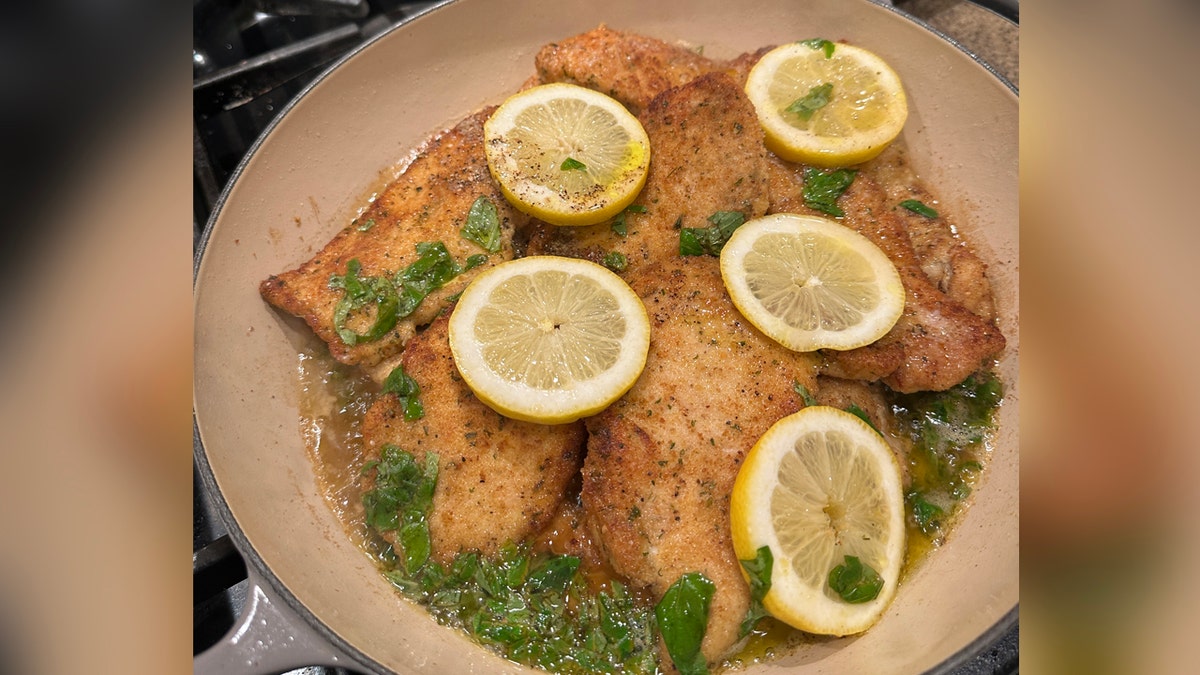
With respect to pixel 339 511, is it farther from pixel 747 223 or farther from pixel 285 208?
pixel 747 223

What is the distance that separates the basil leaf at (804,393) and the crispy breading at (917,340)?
136mm

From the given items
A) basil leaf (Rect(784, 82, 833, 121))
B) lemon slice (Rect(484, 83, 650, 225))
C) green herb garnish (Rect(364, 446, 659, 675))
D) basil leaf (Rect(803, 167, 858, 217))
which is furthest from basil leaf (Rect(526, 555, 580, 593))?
basil leaf (Rect(784, 82, 833, 121))

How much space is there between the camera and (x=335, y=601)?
2.10m

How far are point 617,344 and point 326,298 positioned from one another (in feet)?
3.72

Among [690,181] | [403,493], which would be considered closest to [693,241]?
[690,181]

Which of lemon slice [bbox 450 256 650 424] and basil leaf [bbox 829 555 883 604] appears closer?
basil leaf [bbox 829 555 883 604]

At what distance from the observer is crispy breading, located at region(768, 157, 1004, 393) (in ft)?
7.42

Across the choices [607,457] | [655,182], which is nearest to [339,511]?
[607,457]

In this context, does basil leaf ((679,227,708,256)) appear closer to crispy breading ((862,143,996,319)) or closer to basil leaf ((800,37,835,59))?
crispy breading ((862,143,996,319))

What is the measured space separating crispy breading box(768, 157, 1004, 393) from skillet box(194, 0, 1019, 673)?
285 mm

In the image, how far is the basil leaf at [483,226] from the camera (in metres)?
2.60

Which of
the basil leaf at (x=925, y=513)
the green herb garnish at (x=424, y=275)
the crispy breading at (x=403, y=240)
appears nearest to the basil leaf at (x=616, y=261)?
the crispy breading at (x=403, y=240)

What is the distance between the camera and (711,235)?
248cm

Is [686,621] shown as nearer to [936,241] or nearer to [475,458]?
[475,458]
